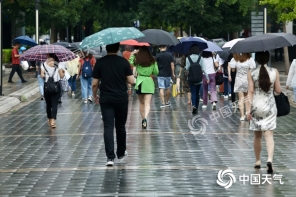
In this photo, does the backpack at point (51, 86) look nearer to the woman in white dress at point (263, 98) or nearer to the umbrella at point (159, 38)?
the umbrella at point (159, 38)

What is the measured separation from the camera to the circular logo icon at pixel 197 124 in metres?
16.4

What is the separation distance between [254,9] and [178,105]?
43.4 ft

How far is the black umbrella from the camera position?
457 inches

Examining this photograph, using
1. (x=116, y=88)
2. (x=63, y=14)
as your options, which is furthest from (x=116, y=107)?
(x=63, y=14)

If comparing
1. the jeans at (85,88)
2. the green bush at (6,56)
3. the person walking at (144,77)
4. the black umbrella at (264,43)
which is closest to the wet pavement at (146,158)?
the person walking at (144,77)

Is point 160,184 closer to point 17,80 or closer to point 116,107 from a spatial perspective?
point 116,107

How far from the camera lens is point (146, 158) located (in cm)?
1243

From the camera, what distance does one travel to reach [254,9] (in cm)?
3538

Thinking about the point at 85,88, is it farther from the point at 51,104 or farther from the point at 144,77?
the point at 144,77

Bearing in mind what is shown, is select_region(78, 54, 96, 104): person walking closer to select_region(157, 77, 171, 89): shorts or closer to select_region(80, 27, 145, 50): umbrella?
select_region(157, 77, 171, 89): shorts

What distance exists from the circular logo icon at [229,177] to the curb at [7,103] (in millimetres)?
11134

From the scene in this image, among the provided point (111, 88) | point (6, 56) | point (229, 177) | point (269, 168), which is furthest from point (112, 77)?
point (6, 56)

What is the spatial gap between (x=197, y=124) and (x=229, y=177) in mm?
7223

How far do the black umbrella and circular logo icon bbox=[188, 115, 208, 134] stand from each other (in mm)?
4498
